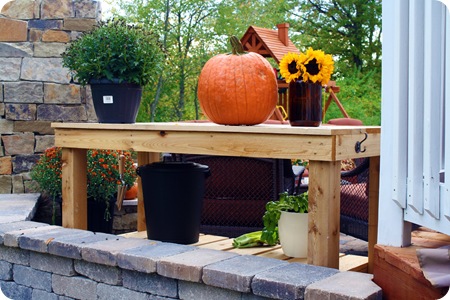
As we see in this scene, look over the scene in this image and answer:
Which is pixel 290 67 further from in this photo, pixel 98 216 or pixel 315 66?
pixel 98 216

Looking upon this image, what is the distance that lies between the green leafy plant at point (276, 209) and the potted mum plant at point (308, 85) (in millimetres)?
465

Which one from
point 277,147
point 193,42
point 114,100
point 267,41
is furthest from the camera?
point 193,42

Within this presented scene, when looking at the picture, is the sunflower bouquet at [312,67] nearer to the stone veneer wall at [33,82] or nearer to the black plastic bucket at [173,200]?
the black plastic bucket at [173,200]

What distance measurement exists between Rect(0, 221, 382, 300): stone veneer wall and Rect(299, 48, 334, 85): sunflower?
0.96 metres

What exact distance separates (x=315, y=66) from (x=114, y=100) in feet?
4.19

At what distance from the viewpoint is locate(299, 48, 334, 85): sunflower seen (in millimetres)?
3559

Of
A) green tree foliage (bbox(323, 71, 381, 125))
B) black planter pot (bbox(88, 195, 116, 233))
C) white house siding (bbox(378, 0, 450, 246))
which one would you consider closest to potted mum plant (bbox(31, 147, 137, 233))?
black planter pot (bbox(88, 195, 116, 233))

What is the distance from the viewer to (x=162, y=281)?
11.2 feet

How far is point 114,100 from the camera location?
13.6 ft

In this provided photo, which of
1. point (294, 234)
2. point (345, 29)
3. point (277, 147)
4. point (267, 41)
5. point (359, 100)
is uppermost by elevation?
point (345, 29)

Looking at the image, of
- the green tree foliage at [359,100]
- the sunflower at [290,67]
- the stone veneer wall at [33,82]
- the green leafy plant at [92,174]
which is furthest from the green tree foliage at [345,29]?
the sunflower at [290,67]

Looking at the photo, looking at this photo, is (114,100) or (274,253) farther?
(114,100)

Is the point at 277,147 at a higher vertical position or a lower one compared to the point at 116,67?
Answer: lower

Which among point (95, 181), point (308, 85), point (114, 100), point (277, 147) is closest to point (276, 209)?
point (277, 147)
